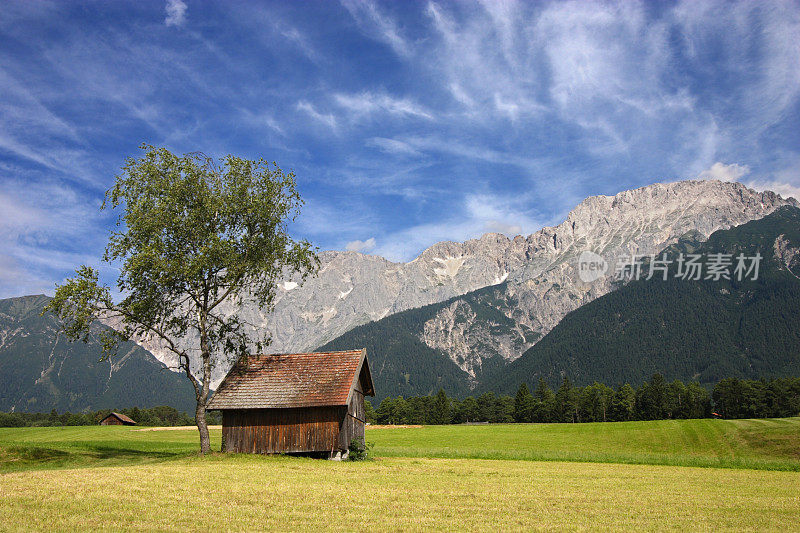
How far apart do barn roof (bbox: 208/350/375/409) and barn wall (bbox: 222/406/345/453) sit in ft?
3.15

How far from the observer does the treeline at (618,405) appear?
13025cm

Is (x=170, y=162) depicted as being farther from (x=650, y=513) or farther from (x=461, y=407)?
(x=461, y=407)

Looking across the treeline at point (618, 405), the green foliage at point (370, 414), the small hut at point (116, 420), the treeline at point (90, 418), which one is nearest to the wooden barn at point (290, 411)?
the treeline at point (90, 418)

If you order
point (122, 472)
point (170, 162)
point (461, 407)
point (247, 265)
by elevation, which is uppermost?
point (170, 162)

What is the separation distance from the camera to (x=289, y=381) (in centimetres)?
3672

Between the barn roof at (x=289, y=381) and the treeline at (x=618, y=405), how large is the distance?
11746 cm

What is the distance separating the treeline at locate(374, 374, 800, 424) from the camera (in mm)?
130250

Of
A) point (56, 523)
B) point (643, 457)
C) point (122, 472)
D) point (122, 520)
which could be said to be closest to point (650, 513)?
point (122, 520)

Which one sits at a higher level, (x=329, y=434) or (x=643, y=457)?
(x=329, y=434)

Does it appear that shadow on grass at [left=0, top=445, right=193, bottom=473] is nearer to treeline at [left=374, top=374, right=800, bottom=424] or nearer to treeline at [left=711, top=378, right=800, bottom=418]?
treeline at [left=374, top=374, right=800, bottom=424]

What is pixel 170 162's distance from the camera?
36.1m

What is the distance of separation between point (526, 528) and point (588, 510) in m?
4.20

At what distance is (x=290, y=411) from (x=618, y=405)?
127446 millimetres

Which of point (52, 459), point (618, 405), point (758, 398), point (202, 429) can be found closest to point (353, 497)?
point (202, 429)
